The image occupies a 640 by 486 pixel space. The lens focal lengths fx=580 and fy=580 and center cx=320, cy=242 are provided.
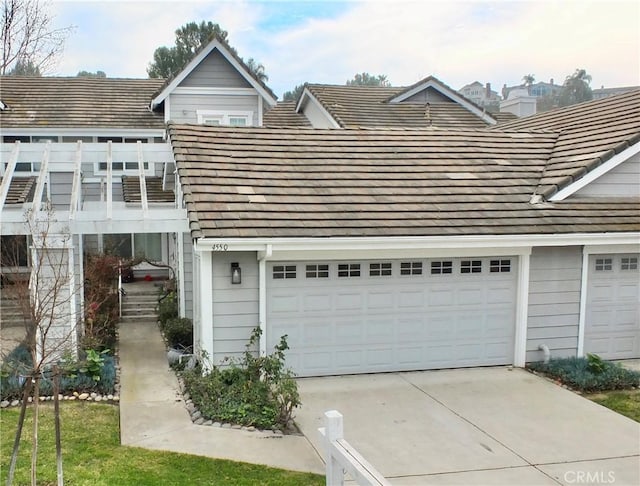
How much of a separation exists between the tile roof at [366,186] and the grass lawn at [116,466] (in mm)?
3253

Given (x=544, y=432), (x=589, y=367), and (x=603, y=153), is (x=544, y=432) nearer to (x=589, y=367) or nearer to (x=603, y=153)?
(x=589, y=367)

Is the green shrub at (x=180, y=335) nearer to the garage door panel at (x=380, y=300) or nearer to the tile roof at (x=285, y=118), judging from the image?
the garage door panel at (x=380, y=300)

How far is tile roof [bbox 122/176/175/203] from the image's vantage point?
1586 cm

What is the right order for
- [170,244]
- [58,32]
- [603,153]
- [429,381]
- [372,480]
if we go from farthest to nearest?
[58,32], [170,244], [603,153], [429,381], [372,480]

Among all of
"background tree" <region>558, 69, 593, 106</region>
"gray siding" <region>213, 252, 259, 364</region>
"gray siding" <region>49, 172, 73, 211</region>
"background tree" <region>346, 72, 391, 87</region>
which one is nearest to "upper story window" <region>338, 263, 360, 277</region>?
"gray siding" <region>213, 252, 259, 364</region>

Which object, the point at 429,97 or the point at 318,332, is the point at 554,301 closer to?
the point at 318,332

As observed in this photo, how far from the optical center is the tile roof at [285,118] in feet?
68.9

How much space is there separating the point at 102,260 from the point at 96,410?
296 inches

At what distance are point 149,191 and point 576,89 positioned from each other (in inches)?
2962

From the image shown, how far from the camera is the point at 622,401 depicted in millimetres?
8930

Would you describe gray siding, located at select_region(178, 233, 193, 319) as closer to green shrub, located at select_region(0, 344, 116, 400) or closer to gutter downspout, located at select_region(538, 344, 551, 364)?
green shrub, located at select_region(0, 344, 116, 400)

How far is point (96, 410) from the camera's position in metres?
8.46

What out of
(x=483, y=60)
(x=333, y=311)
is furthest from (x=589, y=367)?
(x=483, y=60)

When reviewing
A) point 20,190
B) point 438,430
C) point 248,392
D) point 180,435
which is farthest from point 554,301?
point 20,190
